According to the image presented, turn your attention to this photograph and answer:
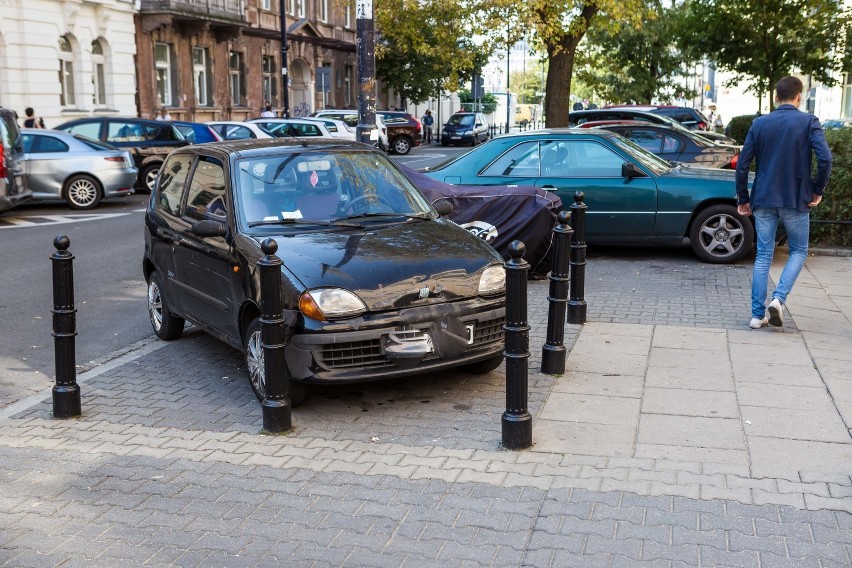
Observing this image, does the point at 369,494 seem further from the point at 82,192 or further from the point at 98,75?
the point at 98,75

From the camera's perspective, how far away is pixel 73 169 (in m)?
19.2

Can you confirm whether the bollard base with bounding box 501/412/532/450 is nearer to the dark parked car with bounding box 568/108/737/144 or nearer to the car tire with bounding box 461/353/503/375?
the car tire with bounding box 461/353/503/375

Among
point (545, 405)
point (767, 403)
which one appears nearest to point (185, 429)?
point (545, 405)

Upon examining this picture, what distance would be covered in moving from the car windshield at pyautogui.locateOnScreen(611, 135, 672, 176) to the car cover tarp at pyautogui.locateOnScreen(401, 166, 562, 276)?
1.63 metres

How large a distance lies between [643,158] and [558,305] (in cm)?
592

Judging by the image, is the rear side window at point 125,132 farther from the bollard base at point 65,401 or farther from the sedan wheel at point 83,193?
the bollard base at point 65,401

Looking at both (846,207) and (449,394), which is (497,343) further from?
(846,207)

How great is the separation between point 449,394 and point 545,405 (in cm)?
67

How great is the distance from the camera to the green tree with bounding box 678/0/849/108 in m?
27.9

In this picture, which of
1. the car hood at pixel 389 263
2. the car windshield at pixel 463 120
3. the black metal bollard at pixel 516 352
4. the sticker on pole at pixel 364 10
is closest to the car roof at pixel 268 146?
the car hood at pixel 389 263

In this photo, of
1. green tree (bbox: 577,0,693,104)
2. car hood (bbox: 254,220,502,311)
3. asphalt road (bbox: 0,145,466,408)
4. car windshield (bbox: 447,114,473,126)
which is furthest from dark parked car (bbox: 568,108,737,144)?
car windshield (bbox: 447,114,473,126)

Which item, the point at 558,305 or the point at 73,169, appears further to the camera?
the point at 73,169

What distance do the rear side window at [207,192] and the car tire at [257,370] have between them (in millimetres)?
1019

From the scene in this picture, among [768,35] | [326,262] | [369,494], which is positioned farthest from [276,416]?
[768,35]
